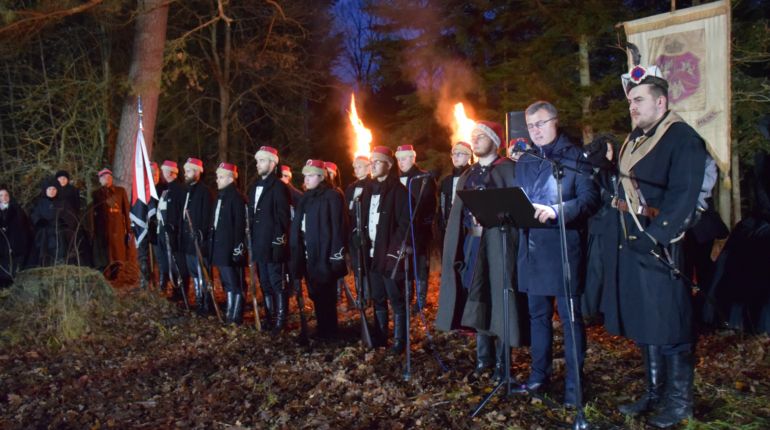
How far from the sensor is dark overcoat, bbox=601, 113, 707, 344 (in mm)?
4113

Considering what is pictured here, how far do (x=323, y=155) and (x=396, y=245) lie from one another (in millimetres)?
19437

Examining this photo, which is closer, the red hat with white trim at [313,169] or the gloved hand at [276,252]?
the red hat with white trim at [313,169]

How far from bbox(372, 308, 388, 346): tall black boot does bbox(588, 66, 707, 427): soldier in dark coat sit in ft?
10.3

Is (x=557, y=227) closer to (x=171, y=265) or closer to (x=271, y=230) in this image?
(x=271, y=230)

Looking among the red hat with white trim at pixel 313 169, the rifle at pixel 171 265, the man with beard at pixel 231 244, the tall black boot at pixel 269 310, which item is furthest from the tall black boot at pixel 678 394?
the rifle at pixel 171 265

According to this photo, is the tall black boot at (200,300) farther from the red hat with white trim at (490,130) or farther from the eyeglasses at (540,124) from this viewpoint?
the eyeglasses at (540,124)

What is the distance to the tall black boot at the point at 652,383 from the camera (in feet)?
15.1

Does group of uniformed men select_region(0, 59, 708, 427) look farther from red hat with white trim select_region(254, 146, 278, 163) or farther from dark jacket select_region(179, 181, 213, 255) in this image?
dark jacket select_region(179, 181, 213, 255)

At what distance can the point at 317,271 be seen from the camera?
7.67 m

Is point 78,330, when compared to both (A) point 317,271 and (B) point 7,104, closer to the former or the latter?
(A) point 317,271

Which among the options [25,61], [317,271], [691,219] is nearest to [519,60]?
[317,271]

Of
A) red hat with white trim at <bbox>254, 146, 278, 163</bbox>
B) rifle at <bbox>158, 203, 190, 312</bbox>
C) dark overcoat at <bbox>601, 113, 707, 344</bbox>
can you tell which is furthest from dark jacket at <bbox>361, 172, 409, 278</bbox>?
rifle at <bbox>158, 203, 190, 312</bbox>

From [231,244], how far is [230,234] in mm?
137

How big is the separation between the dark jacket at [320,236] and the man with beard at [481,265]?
2.16 m
